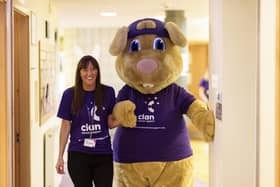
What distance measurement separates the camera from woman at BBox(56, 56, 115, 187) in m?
2.81

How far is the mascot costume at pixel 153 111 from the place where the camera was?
119 inches

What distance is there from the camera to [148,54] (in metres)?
3.04

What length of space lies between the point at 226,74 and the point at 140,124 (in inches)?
30.8

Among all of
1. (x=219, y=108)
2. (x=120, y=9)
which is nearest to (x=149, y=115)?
(x=219, y=108)

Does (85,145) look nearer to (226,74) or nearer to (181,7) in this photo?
(226,74)

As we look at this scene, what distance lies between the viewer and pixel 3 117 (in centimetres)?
260

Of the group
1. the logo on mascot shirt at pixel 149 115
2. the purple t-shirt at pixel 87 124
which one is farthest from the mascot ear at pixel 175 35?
the purple t-shirt at pixel 87 124

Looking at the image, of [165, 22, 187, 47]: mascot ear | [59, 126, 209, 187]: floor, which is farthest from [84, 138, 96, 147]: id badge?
[59, 126, 209, 187]: floor

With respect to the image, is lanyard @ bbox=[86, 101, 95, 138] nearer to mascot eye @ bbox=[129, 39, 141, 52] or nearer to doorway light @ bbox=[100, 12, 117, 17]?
mascot eye @ bbox=[129, 39, 141, 52]

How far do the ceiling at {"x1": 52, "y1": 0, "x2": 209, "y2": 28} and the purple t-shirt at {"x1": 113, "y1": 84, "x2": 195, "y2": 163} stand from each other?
6.53 ft

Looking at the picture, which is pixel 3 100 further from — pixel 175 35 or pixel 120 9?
pixel 120 9

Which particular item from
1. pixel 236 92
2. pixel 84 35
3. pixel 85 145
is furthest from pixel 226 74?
pixel 84 35

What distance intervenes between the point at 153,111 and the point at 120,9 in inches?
107

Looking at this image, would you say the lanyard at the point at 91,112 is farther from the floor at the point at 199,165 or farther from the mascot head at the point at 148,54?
the floor at the point at 199,165
